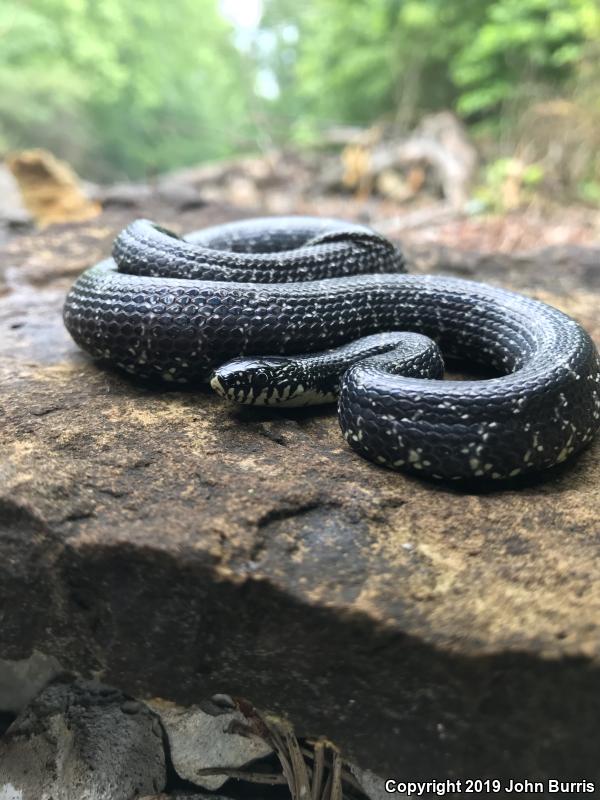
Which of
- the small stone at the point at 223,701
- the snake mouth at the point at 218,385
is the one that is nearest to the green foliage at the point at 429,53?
the snake mouth at the point at 218,385

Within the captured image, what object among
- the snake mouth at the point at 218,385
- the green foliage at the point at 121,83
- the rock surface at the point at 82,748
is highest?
the green foliage at the point at 121,83

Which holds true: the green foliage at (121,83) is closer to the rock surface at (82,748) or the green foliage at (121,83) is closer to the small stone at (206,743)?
the rock surface at (82,748)

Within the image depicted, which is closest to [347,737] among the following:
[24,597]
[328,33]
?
[24,597]

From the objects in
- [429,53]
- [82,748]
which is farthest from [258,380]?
[429,53]

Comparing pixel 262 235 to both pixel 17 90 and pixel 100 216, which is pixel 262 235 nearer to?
pixel 100 216

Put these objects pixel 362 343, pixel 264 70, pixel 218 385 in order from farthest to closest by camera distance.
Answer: pixel 264 70 < pixel 362 343 < pixel 218 385

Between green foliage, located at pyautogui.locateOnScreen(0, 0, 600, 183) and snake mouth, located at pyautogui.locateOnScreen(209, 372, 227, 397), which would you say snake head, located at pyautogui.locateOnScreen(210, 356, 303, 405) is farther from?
green foliage, located at pyautogui.locateOnScreen(0, 0, 600, 183)

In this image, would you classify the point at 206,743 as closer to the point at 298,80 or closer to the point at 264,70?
the point at 298,80
